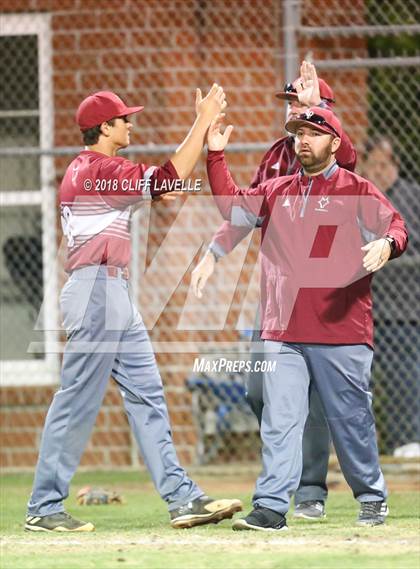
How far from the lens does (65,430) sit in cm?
696

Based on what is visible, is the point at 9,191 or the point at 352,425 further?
the point at 9,191

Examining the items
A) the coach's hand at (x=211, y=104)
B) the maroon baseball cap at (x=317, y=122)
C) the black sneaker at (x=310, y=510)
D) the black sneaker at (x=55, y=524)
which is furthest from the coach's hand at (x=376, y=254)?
the black sneaker at (x=55, y=524)

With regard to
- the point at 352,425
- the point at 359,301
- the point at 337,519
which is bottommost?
the point at 337,519

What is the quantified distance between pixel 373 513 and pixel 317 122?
184 centimetres

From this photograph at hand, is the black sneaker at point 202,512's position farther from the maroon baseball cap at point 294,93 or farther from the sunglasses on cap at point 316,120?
the maroon baseball cap at point 294,93

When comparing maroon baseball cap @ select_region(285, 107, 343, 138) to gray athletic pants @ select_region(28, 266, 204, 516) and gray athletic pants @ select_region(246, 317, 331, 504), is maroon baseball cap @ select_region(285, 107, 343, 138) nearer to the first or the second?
gray athletic pants @ select_region(28, 266, 204, 516)

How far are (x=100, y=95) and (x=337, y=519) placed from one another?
2.46 meters

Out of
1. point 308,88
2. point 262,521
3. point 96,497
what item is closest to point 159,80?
point 96,497

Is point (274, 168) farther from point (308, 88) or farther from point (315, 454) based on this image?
point (315, 454)

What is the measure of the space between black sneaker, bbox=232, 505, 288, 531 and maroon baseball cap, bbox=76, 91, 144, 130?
201cm

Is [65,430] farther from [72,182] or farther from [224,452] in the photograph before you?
[224,452]

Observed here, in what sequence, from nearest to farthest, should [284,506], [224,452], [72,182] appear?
[284,506] → [72,182] → [224,452]

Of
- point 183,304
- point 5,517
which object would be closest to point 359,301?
point 5,517

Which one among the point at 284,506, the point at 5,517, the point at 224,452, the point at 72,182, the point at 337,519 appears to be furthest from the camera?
the point at 224,452
